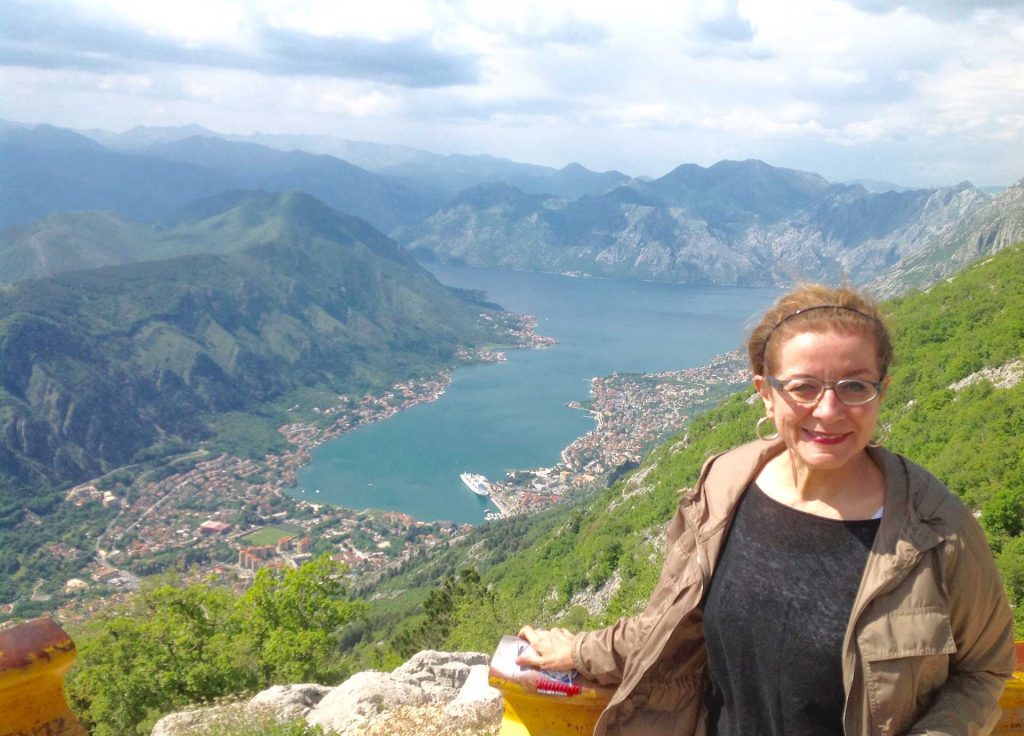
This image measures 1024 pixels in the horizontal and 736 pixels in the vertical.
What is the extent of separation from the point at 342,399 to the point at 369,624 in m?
84.8

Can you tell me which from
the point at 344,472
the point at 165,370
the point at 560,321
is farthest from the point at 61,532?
the point at 560,321

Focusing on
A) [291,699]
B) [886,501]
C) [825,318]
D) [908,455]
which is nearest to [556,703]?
[886,501]

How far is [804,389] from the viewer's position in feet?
6.25

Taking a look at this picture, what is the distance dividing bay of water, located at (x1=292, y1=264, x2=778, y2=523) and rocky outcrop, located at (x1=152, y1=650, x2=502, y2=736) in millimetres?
33341

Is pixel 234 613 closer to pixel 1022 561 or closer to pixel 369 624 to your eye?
pixel 1022 561

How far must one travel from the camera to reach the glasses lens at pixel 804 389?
74.3 inches

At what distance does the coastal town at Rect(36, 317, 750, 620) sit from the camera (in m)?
58.4

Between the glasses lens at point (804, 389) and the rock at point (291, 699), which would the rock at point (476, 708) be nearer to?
the rock at point (291, 699)

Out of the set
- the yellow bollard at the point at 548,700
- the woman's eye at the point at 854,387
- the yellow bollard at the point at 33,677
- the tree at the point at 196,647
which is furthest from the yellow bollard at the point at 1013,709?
the tree at the point at 196,647

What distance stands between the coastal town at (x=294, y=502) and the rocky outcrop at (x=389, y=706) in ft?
129

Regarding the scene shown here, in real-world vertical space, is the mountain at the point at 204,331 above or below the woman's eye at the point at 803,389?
below

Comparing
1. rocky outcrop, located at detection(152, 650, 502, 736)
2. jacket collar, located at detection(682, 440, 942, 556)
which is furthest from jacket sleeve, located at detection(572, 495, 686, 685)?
rocky outcrop, located at detection(152, 650, 502, 736)

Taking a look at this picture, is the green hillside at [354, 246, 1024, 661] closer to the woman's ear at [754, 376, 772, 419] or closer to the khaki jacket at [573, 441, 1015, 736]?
the woman's ear at [754, 376, 772, 419]

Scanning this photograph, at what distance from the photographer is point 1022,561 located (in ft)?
24.7
